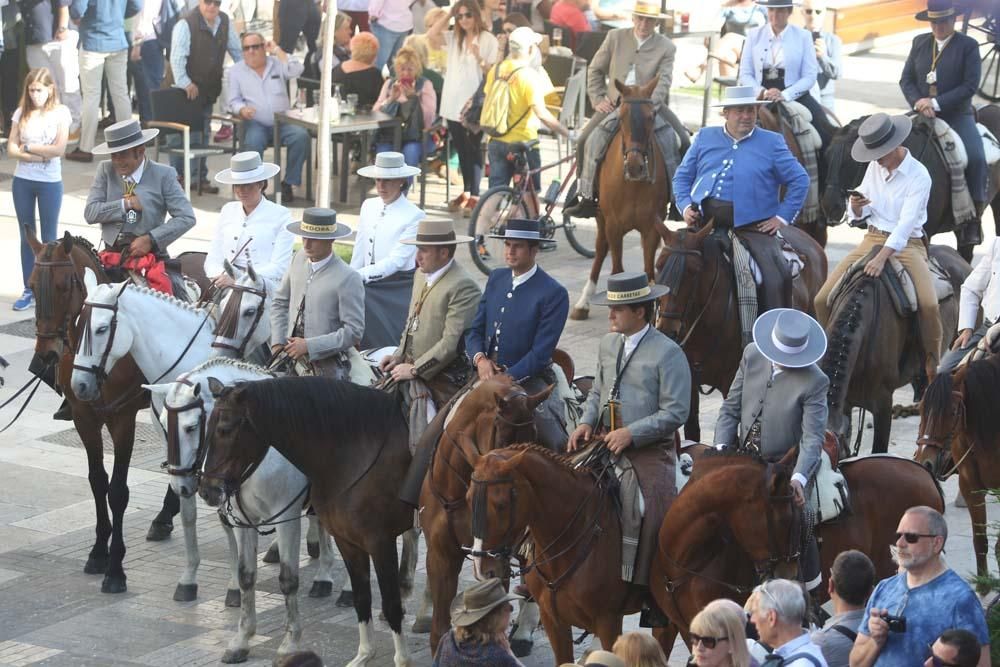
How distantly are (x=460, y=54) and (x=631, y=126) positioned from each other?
18.3 feet

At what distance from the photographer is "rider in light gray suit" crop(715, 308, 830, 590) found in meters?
8.73

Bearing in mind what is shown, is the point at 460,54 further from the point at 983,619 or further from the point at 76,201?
the point at 983,619

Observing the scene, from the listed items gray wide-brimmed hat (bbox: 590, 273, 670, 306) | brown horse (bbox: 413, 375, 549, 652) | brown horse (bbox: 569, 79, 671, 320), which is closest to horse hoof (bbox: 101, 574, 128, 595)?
brown horse (bbox: 413, 375, 549, 652)

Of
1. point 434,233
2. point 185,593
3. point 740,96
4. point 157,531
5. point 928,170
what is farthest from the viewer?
point 928,170

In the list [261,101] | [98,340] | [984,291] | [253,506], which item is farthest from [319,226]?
[261,101]

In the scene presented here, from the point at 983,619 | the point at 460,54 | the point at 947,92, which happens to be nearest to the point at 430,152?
the point at 460,54

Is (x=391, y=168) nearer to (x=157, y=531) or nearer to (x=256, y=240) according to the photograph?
(x=256, y=240)

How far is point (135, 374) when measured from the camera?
11.2 meters

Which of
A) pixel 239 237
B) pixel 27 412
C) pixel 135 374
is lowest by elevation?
pixel 27 412

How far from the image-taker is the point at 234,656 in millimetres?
9938

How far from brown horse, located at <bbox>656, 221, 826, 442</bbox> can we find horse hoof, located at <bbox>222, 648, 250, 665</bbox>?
11.8 feet

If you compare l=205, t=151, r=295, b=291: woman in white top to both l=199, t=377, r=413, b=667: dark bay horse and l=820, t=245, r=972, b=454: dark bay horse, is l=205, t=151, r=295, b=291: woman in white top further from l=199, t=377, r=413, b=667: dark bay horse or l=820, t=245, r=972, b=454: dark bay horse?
l=820, t=245, r=972, b=454: dark bay horse

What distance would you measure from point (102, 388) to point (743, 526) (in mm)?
5003

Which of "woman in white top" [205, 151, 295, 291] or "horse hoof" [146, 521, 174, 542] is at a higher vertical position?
"woman in white top" [205, 151, 295, 291]
